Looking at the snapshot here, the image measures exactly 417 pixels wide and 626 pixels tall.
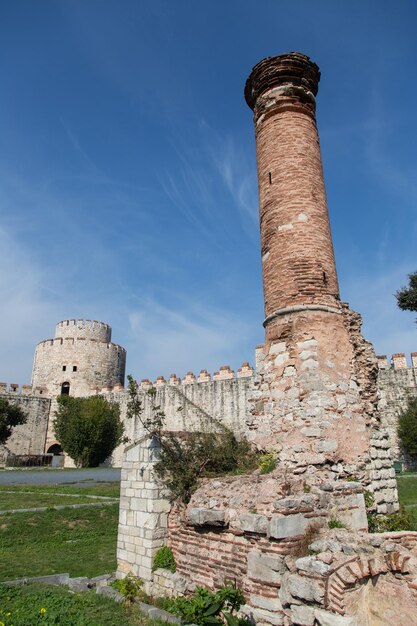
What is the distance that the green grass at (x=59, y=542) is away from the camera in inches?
304

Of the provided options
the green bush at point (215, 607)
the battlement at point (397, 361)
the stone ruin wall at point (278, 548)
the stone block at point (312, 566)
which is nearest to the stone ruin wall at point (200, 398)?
the battlement at point (397, 361)

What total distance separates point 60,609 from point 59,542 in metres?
4.58

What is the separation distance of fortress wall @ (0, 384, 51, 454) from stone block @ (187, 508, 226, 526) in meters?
30.9

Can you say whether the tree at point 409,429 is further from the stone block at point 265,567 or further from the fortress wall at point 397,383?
the stone block at point 265,567

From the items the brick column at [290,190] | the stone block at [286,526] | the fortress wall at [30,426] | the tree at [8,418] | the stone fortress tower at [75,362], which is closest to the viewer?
the stone block at [286,526]

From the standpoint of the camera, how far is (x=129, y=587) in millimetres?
6273

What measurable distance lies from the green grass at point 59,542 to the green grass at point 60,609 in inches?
51.0

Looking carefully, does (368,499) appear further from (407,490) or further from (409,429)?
(409,429)

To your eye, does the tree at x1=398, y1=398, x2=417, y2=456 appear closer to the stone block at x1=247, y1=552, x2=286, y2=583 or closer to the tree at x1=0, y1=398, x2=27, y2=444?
the stone block at x1=247, y1=552, x2=286, y2=583

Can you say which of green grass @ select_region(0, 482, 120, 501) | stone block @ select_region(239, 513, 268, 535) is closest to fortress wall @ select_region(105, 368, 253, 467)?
green grass @ select_region(0, 482, 120, 501)

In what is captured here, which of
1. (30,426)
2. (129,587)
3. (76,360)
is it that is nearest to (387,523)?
(129,587)

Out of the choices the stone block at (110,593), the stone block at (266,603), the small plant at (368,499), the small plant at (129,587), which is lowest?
the stone block at (110,593)

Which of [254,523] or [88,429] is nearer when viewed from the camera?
[254,523]

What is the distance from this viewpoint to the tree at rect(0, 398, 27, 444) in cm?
3006
